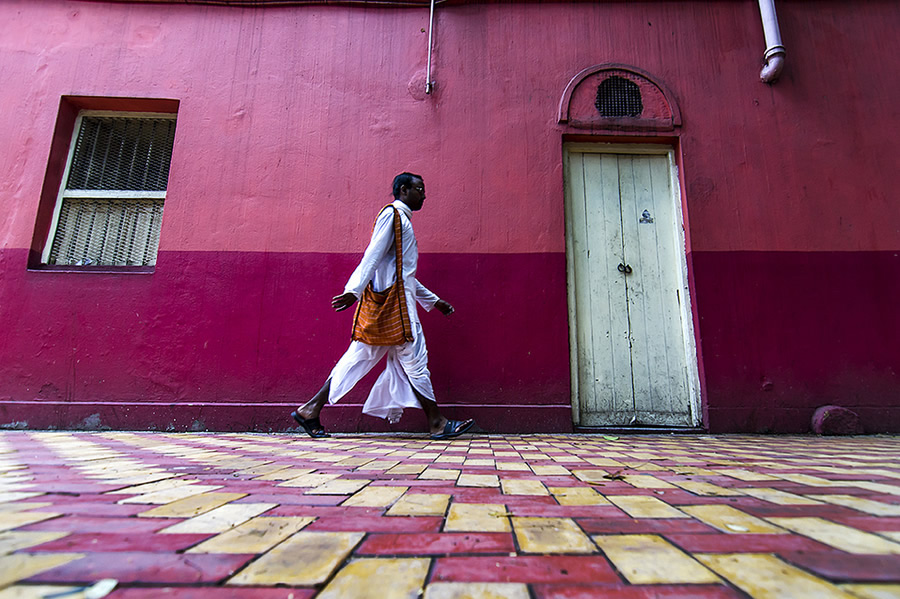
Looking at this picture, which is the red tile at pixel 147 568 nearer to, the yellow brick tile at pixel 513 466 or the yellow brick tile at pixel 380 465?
the yellow brick tile at pixel 380 465

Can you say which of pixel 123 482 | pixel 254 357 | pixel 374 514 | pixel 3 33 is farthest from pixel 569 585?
pixel 3 33

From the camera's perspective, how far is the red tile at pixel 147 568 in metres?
0.66

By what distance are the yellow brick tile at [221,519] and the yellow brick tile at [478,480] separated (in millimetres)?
584

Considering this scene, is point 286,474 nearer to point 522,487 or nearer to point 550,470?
point 522,487

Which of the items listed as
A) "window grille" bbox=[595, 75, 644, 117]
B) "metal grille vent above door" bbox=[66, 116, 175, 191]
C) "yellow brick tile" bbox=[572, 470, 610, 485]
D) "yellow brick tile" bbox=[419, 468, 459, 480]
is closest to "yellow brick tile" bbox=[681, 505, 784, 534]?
"yellow brick tile" bbox=[572, 470, 610, 485]

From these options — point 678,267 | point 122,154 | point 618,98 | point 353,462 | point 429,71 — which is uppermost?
point 429,71

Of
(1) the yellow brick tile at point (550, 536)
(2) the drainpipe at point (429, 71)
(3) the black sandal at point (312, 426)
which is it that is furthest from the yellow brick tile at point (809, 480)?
(2) the drainpipe at point (429, 71)

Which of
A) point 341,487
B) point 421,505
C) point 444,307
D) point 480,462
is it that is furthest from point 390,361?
point 421,505

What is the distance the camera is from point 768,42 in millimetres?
3699

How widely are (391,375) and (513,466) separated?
4.34ft

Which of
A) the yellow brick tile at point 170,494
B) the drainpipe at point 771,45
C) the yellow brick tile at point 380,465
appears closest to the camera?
the yellow brick tile at point 170,494

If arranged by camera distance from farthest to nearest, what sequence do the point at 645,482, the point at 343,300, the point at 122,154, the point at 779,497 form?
the point at 122,154 < the point at 343,300 < the point at 645,482 < the point at 779,497

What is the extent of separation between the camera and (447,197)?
3.57 m

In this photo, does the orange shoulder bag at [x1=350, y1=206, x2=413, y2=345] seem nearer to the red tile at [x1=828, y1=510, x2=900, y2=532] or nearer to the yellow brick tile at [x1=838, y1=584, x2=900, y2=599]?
the red tile at [x1=828, y1=510, x2=900, y2=532]
